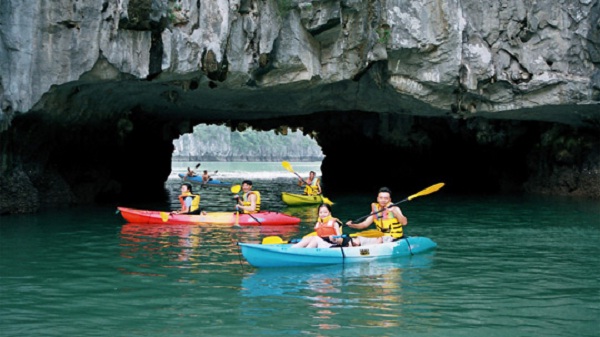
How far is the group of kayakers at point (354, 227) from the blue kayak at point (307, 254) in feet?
0.65

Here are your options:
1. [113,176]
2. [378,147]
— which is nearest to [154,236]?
[113,176]

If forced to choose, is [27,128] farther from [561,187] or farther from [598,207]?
[561,187]

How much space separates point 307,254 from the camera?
31.6ft

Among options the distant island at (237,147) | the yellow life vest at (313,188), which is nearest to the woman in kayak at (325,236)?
the yellow life vest at (313,188)

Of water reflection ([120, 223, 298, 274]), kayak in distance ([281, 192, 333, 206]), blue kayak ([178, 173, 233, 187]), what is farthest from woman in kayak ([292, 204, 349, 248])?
blue kayak ([178, 173, 233, 187])

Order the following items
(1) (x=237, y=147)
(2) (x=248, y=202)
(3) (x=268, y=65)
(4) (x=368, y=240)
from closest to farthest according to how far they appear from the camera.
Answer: (4) (x=368, y=240) < (2) (x=248, y=202) < (3) (x=268, y=65) < (1) (x=237, y=147)

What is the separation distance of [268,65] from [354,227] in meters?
6.36

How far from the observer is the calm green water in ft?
21.0

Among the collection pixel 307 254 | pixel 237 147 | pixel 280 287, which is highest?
pixel 237 147

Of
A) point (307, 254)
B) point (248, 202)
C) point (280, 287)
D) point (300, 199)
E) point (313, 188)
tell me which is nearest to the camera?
point (280, 287)

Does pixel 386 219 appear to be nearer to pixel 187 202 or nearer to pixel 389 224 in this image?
pixel 389 224

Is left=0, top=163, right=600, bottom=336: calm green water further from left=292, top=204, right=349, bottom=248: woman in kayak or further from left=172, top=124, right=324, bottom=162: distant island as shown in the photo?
left=172, top=124, right=324, bottom=162: distant island

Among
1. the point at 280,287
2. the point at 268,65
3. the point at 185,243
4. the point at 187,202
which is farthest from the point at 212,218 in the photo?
the point at 280,287

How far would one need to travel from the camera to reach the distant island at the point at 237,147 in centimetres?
12800
